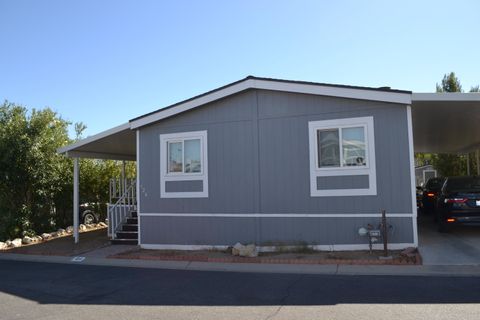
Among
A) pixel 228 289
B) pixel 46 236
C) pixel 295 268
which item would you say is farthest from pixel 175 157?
pixel 46 236

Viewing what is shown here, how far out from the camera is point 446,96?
32.9ft

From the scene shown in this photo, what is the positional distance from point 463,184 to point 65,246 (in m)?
11.4

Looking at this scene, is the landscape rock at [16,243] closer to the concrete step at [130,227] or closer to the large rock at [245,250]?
the concrete step at [130,227]

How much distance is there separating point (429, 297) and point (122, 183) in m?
12.6

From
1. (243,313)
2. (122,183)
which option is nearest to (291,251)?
(243,313)

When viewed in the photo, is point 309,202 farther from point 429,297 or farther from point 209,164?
point 429,297

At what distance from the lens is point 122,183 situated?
670 inches

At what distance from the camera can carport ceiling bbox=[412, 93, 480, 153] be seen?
33.3 feet

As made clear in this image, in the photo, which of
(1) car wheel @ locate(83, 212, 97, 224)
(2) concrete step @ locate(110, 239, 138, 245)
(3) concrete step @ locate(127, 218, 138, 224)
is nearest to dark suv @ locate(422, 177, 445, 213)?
(3) concrete step @ locate(127, 218, 138, 224)

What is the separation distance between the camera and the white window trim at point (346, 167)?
10445 mm

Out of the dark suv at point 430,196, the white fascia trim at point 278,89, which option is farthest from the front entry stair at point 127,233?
the dark suv at point 430,196

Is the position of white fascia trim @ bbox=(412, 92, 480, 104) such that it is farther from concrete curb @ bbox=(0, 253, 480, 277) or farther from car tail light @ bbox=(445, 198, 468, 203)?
concrete curb @ bbox=(0, 253, 480, 277)

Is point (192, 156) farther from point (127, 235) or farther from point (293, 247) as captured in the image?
point (293, 247)

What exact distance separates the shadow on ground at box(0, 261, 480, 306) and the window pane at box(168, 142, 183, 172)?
11.3 feet
